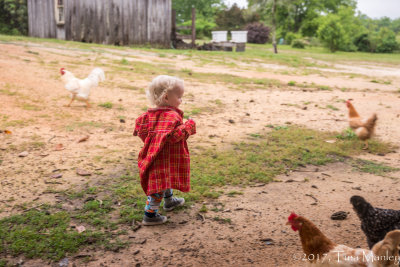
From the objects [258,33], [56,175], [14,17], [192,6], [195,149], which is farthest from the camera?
[192,6]

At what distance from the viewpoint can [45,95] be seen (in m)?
7.41

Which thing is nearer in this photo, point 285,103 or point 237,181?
point 237,181

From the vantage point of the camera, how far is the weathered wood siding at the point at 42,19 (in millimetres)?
19156

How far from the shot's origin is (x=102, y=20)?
60.0ft

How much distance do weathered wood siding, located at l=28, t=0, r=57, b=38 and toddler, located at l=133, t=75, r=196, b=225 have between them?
18292 mm

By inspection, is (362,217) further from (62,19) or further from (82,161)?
(62,19)

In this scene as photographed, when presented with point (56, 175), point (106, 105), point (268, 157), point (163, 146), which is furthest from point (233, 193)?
point (106, 105)

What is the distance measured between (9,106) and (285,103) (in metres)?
5.77

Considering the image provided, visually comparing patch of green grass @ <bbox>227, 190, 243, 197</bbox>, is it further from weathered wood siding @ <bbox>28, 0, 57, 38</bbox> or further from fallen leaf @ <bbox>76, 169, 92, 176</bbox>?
weathered wood siding @ <bbox>28, 0, 57, 38</bbox>

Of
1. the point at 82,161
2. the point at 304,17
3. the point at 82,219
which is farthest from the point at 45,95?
the point at 304,17

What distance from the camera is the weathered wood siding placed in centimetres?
1916

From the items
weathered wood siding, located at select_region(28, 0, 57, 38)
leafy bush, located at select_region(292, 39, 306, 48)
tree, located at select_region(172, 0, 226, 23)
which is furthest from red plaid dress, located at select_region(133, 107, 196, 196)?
tree, located at select_region(172, 0, 226, 23)

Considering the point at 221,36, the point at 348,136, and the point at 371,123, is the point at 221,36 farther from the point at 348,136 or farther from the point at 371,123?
the point at 371,123

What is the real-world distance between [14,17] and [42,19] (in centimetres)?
649
